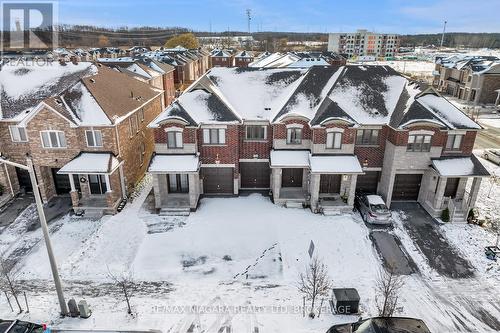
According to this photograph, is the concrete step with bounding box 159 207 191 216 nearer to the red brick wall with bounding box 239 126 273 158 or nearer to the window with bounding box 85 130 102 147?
the red brick wall with bounding box 239 126 273 158

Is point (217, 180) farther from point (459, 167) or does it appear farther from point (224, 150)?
point (459, 167)

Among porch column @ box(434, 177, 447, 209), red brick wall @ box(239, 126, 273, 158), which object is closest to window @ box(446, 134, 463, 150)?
→ porch column @ box(434, 177, 447, 209)

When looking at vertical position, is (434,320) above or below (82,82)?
below

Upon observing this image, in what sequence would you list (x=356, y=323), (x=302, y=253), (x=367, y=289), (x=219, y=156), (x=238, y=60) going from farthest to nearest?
(x=238, y=60)
(x=219, y=156)
(x=302, y=253)
(x=367, y=289)
(x=356, y=323)

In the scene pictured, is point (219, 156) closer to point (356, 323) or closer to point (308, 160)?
point (308, 160)

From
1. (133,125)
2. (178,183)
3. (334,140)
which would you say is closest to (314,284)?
(334,140)

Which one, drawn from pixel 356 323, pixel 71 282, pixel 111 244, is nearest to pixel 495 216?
pixel 356 323
